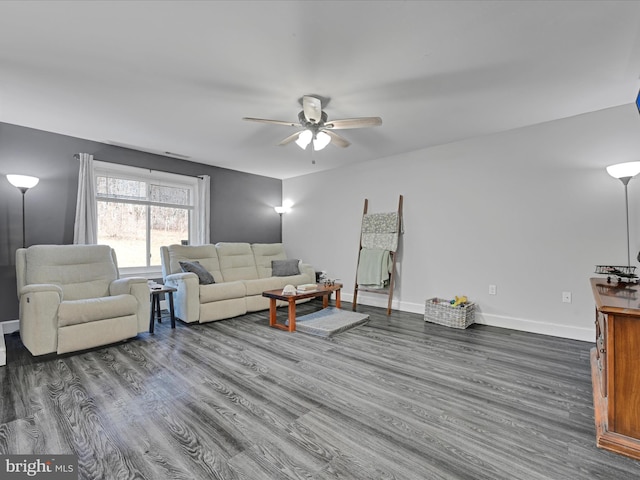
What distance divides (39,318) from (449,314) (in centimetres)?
422

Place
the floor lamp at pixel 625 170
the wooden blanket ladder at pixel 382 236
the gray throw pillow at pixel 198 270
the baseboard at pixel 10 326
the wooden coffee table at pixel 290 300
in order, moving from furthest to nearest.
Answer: the wooden blanket ladder at pixel 382 236
the gray throw pillow at pixel 198 270
the wooden coffee table at pixel 290 300
the baseboard at pixel 10 326
the floor lamp at pixel 625 170

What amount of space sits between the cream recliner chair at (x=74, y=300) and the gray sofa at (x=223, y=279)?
1.83 feet

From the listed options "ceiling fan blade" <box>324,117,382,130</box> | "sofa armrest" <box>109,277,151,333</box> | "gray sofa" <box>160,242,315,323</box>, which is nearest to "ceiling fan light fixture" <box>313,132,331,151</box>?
"ceiling fan blade" <box>324,117,382,130</box>

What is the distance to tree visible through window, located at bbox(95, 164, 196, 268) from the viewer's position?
14.0 feet

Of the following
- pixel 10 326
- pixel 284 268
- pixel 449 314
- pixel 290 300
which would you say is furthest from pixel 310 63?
pixel 10 326

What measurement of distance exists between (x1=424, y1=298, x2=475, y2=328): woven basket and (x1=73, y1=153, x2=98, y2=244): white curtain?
175 inches

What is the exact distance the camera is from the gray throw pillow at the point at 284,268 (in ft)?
16.8

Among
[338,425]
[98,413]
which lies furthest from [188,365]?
[338,425]

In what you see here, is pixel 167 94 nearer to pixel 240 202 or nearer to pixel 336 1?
pixel 336 1

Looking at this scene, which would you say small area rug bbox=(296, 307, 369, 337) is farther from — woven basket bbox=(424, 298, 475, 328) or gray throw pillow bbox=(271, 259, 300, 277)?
gray throw pillow bbox=(271, 259, 300, 277)

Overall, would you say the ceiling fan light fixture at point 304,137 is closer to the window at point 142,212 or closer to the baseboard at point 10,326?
the window at point 142,212

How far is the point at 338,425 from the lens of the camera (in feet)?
5.94

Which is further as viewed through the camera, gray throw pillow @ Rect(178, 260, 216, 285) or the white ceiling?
gray throw pillow @ Rect(178, 260, 216, 285)

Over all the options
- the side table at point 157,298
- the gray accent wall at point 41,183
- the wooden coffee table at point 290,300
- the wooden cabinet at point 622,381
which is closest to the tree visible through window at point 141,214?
the gray accent wall at point 41,183
